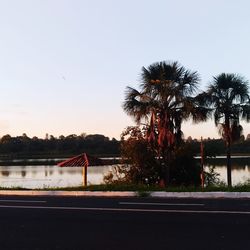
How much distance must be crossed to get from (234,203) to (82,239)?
5910 millimetres

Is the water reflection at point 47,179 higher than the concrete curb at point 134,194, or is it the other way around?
the water reflection at point 47,179

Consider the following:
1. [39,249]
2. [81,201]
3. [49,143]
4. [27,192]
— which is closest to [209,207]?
[81,201]

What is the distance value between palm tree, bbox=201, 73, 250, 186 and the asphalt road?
13.7 meters

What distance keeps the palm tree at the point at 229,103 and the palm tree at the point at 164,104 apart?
104 inches

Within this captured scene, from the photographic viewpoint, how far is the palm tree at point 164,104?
2422cm

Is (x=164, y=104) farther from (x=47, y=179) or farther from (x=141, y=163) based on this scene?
(x=47, y=179)

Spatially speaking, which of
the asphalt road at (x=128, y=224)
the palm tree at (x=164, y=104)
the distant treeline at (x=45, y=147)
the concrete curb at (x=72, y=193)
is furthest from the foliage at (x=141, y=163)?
the distant treeline at (x=45, y=147)

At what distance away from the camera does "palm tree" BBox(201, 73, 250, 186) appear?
1078 inches

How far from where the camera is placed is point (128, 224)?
10055mm

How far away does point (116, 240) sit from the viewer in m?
8.40

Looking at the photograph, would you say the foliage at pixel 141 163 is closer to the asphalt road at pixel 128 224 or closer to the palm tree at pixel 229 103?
the palm tree at pixel 229 103

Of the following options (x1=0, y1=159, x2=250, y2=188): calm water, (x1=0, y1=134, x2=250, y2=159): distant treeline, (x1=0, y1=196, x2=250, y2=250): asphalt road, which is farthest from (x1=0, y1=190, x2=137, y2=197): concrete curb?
(x1=0, y1=134, x2=250, y2=159): distant treeline

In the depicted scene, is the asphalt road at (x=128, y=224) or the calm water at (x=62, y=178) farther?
the calm water at (x=62, y=178)

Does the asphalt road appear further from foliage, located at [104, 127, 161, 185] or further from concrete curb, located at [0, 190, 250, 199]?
foliage, located at [104, 127, 161, 185]
